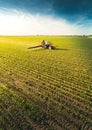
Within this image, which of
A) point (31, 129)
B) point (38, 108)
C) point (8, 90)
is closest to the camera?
point (31, 129)

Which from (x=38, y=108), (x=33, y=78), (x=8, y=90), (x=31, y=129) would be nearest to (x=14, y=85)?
(x=8, y=90)

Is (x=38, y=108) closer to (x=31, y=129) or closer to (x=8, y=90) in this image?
(x=31, y=129)

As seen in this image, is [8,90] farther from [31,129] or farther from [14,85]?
[31,129]

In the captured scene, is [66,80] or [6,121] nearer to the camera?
[6,121]

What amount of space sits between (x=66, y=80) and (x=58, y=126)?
18.7ft

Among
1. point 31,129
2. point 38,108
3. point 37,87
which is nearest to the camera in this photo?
point 31,129

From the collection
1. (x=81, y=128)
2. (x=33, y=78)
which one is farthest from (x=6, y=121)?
(x=33, y=78)

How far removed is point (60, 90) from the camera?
9.79 meters

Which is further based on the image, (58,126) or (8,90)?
(8,90)

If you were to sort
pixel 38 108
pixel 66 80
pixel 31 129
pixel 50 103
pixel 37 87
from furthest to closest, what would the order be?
pixel 66 80
pixel 37 87
pixel 50 103
pixel 38 108
pixel 31 129

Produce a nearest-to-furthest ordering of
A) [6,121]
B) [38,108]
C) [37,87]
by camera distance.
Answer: [6,121] → [38,108] → [37,87]

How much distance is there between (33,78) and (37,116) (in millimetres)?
5321

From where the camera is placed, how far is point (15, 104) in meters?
7.80

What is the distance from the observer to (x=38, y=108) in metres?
7.50
